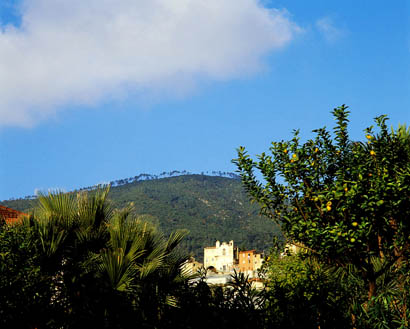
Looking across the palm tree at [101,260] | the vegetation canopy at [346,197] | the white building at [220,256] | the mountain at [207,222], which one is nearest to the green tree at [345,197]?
the vegetation canopy at [346,197]

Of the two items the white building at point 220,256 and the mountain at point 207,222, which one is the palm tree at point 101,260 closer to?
the white building at point 220,256

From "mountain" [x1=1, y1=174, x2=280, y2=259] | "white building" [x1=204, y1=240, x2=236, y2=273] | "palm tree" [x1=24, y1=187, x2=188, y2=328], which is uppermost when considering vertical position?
"mountain" [x1=1, y1=174, x2=280, y2=259]

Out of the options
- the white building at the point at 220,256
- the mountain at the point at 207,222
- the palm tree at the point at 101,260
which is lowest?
the palm tree at the point at 101,260

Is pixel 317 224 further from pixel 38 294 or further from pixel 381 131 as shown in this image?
pixel 38 294

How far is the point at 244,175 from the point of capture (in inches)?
439

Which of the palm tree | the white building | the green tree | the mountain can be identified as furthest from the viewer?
the mountain

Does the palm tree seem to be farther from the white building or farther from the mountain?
the mountain

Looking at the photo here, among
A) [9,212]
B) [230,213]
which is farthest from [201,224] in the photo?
[9,212]

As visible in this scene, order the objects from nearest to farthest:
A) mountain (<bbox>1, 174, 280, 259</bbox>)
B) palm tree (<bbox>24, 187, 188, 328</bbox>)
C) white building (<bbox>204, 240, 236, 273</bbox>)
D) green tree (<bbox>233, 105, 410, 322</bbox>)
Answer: palm tree (<bbox>24, 187, 188, 328</bbox>) < green tree (<bbox>233, 105, 410, 322</bbox>) < white building (<bbox>204, 240, 236, 273</bbox>) < mountain (<bbox>1, 174, 280, 259</bbox>)

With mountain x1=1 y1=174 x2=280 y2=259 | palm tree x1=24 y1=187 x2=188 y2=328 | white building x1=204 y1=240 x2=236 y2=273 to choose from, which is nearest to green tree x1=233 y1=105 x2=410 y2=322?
palm tree x1=24 y1=187 x2=188 y2=328

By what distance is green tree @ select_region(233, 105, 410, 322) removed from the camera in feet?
31.4

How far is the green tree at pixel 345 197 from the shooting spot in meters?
9.58

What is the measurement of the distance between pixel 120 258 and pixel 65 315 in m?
1.67

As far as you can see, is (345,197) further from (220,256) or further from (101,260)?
(220,256)
